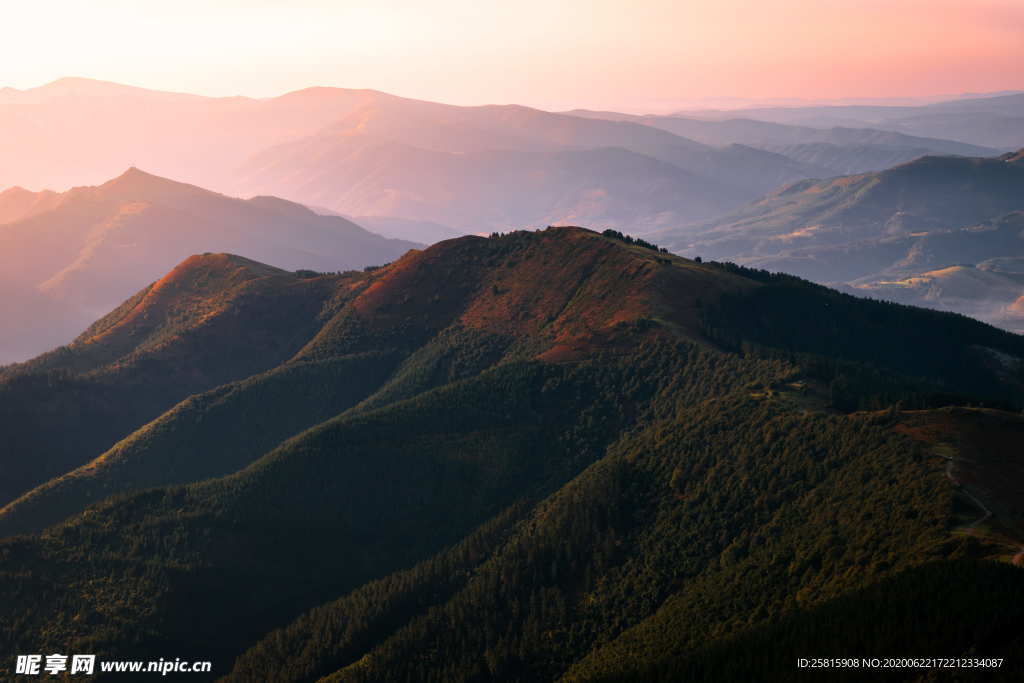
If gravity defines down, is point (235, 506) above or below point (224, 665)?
above

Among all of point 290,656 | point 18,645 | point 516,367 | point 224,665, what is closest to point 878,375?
point 516,367

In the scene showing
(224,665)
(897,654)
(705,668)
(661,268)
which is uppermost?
(661,268)

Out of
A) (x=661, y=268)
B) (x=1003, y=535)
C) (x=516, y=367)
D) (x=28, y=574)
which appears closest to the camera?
(x=1003, y=535)

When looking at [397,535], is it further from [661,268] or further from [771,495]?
[661,268]

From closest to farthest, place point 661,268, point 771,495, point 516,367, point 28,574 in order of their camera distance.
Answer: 1. point 771,495
2. point 28,574
3. point 516,367
4. point 661,268

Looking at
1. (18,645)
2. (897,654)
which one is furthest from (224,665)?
(897,654)

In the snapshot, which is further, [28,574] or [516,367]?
[516,367]
